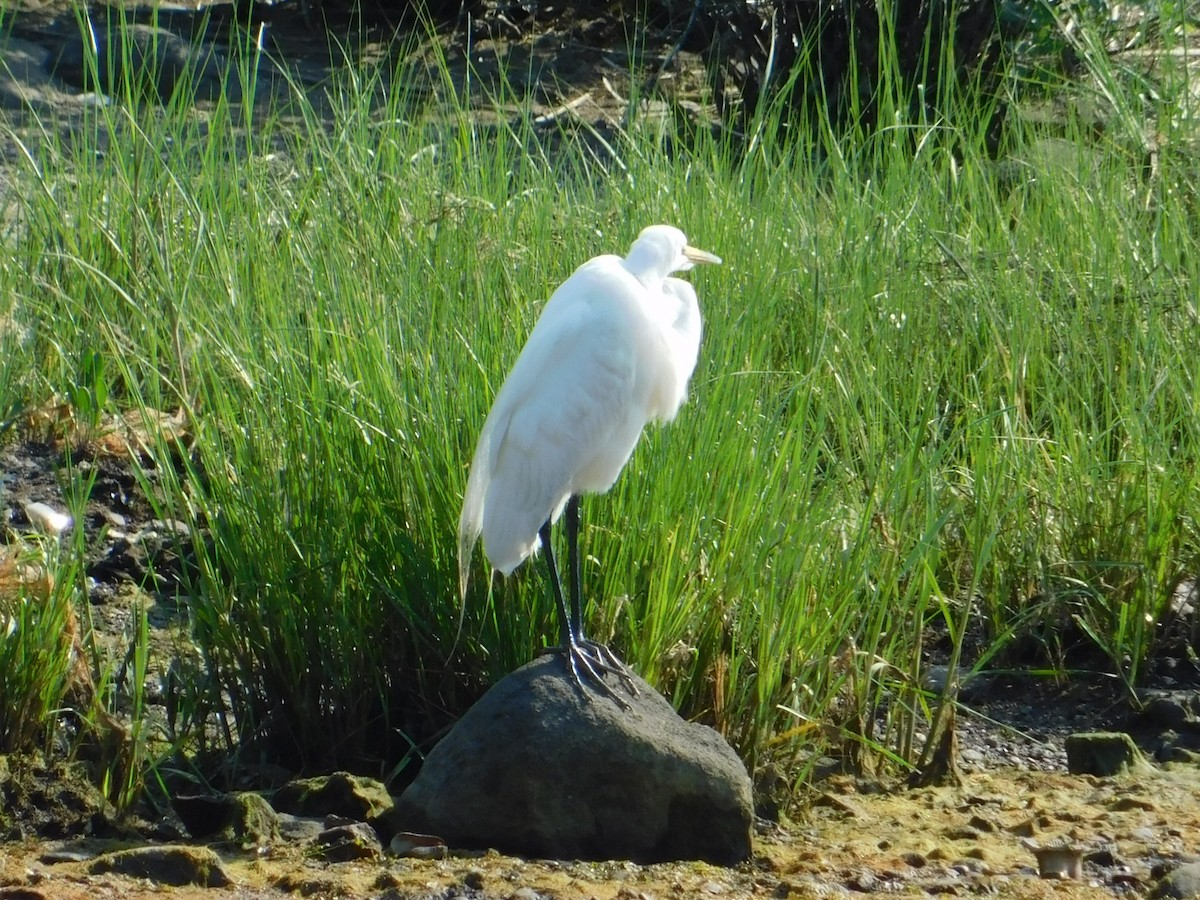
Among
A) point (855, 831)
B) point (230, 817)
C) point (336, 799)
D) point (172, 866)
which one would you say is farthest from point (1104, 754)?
point (172, 866)

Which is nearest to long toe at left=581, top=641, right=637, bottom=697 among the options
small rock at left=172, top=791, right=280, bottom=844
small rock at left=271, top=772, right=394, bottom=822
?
small rock at left=271, top=772, right=394, bottom=822

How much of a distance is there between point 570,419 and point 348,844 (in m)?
0.83

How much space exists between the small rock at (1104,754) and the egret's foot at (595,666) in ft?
3.39

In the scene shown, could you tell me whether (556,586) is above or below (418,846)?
above

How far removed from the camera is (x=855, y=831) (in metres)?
2.66

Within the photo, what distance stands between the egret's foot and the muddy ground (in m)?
0.29

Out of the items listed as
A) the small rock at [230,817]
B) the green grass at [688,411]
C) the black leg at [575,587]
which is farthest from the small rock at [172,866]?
the black leg at [575,587]

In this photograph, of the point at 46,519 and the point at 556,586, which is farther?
the point at 46,519

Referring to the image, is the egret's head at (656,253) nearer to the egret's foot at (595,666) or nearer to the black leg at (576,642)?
the black leg at (576,642)

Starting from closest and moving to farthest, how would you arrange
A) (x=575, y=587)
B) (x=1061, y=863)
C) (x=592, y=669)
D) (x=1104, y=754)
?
(x=1061, y=863)
(x=592, y=669)
(x=575, y=587)
(x=1104, y=754)

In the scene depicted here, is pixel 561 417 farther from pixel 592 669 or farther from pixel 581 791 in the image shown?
pixel 581 791

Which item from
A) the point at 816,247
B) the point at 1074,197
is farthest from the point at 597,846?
the point at 1074,197

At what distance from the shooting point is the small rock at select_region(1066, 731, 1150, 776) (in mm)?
3014

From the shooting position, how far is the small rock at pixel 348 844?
2412 mm
